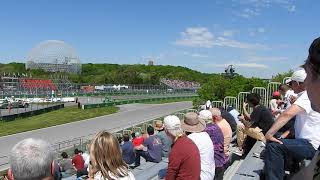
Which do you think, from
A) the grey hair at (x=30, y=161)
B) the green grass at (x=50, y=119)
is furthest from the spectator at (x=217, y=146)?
the green grass at (x=50, y=119)

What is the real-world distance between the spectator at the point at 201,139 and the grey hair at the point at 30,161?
3.48m

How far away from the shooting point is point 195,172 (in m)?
5.07

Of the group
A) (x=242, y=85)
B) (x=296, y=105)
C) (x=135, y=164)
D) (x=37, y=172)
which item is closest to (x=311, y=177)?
(x=37, y=172)

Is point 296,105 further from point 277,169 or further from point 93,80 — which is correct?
point 93,80

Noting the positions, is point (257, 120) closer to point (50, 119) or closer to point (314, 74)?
point (314, 74)

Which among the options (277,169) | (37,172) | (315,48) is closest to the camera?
(315,48)

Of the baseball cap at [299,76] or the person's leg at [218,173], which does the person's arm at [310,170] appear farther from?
the person's leg at [218,173]

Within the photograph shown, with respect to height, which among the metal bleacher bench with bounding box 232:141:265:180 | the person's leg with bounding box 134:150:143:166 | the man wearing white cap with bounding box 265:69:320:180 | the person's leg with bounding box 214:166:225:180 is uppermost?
the man wearing white cap with bounding box 265:69:320:180

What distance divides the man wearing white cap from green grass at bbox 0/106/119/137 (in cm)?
3304

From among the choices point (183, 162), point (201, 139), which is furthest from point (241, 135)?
point (183, 162)

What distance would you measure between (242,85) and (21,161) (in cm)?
3049

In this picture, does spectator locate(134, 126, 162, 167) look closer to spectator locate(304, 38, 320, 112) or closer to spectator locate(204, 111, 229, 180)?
spectator locate(204, 111, 229, 180)

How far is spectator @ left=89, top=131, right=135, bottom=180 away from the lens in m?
3.76

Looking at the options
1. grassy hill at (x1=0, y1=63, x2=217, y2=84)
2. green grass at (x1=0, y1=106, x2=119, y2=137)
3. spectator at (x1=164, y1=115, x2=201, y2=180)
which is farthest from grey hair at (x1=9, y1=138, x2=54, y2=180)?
grassy hill at (x1=0, y1=63, x2=217, y2=84)
